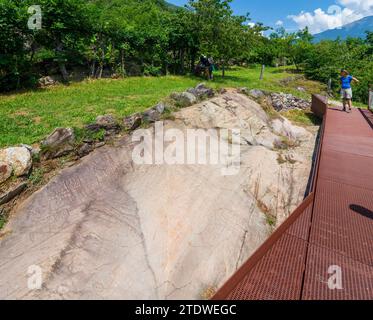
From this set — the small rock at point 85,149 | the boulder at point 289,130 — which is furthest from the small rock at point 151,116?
the boulder at point 289,130

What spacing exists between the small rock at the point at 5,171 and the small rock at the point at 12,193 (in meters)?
0.27

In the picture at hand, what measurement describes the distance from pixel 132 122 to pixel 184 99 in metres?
2.69

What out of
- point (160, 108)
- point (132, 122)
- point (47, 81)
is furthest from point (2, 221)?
point (47, 81)

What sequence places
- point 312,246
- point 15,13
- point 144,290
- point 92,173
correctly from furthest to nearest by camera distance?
point 15,13
point 92,173
point 144,290
point 312,246

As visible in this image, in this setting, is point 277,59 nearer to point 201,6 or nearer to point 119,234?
point 201,6

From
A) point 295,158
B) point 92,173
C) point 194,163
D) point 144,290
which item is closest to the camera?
point 144,290

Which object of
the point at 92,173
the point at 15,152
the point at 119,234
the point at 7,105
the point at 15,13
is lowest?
the point at 119,234

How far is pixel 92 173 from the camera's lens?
5.54 metres

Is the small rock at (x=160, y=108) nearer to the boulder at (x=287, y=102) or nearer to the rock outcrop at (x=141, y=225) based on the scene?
the rock outcrop at (x=141, y=225)

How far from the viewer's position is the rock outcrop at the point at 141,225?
382 cm

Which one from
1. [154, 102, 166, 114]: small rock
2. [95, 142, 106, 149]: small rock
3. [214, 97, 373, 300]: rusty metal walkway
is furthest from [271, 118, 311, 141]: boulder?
[95, 142, 106, 149]: small rock

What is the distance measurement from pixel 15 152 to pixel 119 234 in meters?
2.74

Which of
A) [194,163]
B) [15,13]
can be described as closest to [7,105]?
[15,13]

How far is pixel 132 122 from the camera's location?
23.4ft
